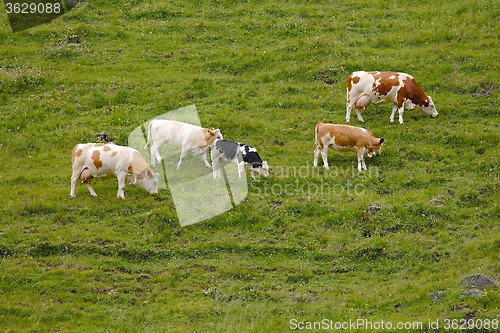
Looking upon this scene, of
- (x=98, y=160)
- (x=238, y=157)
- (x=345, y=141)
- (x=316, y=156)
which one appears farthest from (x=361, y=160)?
(x=98, y=160)

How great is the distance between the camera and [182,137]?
97.9 ft

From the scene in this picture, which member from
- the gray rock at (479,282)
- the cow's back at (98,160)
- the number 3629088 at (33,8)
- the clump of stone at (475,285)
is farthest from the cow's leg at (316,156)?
the number 3629088 at (33,8)

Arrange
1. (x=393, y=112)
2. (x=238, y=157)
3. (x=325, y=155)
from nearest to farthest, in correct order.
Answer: (x=238, y=157), (x=325, y=155), (x=393, y=112)

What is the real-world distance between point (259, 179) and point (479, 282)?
404 inches

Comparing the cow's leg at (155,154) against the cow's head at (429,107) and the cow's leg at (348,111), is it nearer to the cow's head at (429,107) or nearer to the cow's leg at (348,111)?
the cow's leg at (348,111)

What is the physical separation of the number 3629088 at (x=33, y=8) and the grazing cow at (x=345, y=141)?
2276cm

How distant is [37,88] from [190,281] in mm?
17807

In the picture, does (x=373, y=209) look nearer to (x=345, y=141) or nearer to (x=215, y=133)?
(x=345, y=141)

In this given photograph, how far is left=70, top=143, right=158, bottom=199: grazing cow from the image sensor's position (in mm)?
27219

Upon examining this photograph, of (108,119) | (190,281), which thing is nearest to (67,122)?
(108,119)

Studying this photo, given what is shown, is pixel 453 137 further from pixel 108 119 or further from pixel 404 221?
pixel 108 119

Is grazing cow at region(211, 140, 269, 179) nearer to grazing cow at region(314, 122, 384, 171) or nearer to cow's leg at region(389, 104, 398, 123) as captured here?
grazing cow at region(314, 122, 384, 171)

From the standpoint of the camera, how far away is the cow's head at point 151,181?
27672mm

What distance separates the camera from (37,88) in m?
36.7
